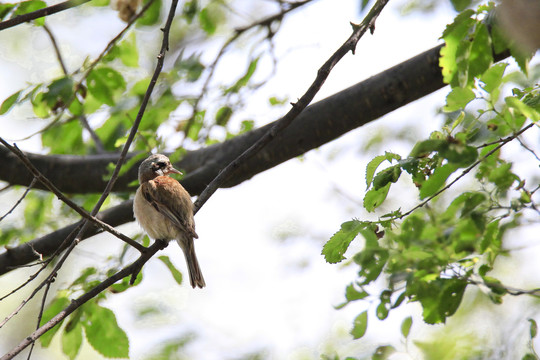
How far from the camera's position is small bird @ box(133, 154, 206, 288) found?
5.43 meters

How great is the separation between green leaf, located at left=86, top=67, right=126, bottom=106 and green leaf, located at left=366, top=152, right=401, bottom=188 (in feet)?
10.1

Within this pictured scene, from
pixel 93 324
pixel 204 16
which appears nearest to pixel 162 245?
pixel 93 324

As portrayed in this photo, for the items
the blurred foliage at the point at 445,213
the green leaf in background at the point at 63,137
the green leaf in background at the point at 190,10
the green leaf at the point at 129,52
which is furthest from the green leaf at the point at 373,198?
the green leaf in background at the point at 190,10

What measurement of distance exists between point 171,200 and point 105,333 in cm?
160

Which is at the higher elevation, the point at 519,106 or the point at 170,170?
the point at 170,170

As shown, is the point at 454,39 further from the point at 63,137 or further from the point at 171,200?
the point at 63,137

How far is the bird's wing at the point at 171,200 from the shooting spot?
17.8 ft

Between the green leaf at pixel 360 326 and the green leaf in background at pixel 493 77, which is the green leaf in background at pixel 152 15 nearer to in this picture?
the green leaf at pixel 360 326

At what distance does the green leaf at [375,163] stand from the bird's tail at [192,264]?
2527mm

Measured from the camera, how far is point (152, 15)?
20.4 feet

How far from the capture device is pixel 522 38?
4.83 feet

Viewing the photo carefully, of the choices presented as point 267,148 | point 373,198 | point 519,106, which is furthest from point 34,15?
point 519,106

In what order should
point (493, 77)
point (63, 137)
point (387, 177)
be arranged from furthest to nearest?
point (63, 137) → point (387, 177) → point (493, 77)

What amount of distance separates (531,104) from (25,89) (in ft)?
13.2
